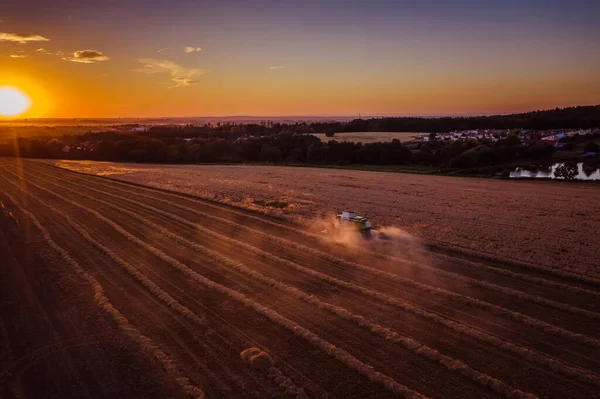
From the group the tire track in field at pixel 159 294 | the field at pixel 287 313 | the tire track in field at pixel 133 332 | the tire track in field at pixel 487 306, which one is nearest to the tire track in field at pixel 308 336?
the field at pixel 287 313

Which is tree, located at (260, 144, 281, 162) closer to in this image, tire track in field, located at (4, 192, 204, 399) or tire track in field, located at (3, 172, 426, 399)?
tire track in field, located at (4, 192, 204, 399)

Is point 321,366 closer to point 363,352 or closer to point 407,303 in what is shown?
point 363,352

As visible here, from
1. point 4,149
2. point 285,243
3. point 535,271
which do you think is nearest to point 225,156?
point 4,149

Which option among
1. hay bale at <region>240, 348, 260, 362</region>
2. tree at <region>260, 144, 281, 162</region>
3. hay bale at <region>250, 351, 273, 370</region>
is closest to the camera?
hay bale at <region>250, 351, 273, 370</region>

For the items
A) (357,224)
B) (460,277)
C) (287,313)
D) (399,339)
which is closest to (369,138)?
Result: (357,224)

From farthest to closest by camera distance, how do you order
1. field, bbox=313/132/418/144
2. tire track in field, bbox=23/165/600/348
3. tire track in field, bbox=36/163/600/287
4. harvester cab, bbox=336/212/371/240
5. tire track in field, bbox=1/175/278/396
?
field, bbox=313/132/418/144, harvester cab, bbox=336/212/371/240, tire track in field, bbox=36/163/600/287, tire track in field, bbox=23/165/600/348, tire track in field, bbox=1/175/278/396

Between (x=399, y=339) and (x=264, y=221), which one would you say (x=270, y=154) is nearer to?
(x=264, y=221)

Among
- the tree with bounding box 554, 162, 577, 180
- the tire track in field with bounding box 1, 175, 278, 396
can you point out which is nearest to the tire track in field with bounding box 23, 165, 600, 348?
the tire track in field with bounding box 1, 175, 278, 396
